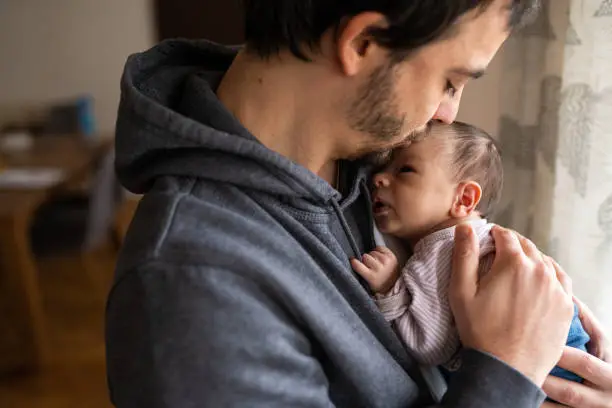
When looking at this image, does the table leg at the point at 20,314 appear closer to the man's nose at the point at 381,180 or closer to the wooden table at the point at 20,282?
the wooden table at the point at 20,282

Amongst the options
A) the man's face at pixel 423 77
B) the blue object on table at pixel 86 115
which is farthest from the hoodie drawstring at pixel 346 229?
the blue object on table at pixel 86 115

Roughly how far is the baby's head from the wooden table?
1932 millimetres

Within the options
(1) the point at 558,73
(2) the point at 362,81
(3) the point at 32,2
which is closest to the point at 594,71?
(1) the point at 558,73

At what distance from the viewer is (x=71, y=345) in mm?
2941

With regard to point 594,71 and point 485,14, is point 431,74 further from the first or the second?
point 594,71

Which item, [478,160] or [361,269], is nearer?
[361,269]

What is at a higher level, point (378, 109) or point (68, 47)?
point (378, 109)

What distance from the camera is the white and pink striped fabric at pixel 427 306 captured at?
927mm

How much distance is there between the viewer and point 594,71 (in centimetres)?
103

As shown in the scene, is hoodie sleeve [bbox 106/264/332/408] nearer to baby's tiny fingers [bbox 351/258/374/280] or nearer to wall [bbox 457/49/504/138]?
baby's tiny fingers [bbox 351/258/374/280]

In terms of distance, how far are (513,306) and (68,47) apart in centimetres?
426

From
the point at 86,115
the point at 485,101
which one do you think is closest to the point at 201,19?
the point at 86,115

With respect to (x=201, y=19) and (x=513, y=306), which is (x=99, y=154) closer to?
(x=201, y=19)

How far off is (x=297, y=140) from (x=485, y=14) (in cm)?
31
